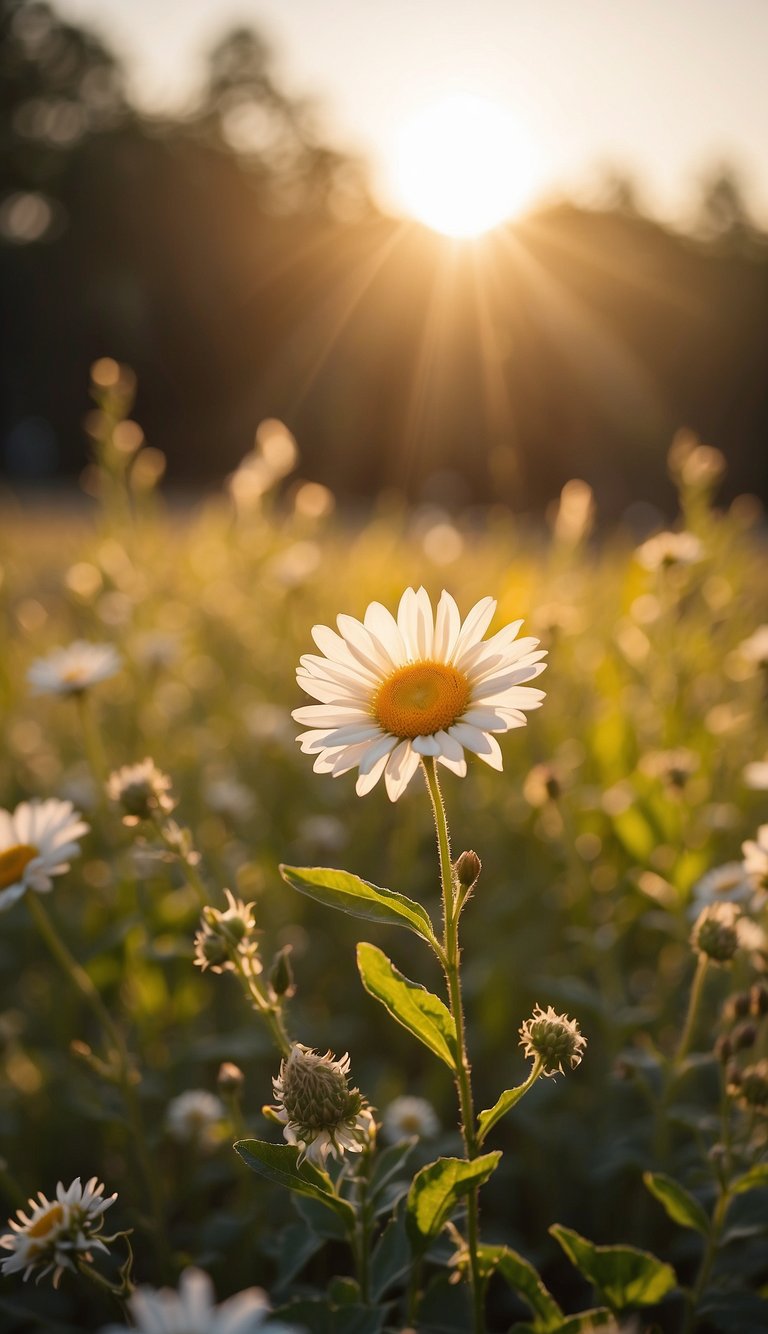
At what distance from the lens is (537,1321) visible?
1.00 m

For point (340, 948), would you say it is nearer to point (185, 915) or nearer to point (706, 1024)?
point (185, 915)

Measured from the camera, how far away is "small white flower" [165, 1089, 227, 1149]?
1.64 meters

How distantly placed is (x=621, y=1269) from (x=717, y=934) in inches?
14.3

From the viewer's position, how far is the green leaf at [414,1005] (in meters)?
0.89

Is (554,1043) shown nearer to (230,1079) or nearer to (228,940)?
(228,940)

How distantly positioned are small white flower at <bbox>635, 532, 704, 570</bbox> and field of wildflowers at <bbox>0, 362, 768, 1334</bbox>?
10 millimetres

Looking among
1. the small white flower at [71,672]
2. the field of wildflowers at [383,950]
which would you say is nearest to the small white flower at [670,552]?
the field of wildflowers at [383,950]

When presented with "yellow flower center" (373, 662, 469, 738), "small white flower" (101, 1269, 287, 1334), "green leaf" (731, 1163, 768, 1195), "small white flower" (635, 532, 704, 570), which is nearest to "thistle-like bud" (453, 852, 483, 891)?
"yellow flower center" (373, 662, 469, 738)

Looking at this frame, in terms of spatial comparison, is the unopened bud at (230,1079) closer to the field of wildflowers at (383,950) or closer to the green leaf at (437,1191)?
the field of wildflowers at (383,950)

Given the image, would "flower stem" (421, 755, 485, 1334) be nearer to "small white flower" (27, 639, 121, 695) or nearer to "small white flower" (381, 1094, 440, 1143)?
"small white flower" (381, 1094, 440, 1143)

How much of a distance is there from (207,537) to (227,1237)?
11.5 ft

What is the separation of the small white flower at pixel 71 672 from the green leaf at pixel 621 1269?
1.15 m

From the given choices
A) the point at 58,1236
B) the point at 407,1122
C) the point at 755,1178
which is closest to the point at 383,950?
the point at 407,1122

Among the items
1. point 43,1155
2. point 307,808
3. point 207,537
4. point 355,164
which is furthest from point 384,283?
point 43,1155
